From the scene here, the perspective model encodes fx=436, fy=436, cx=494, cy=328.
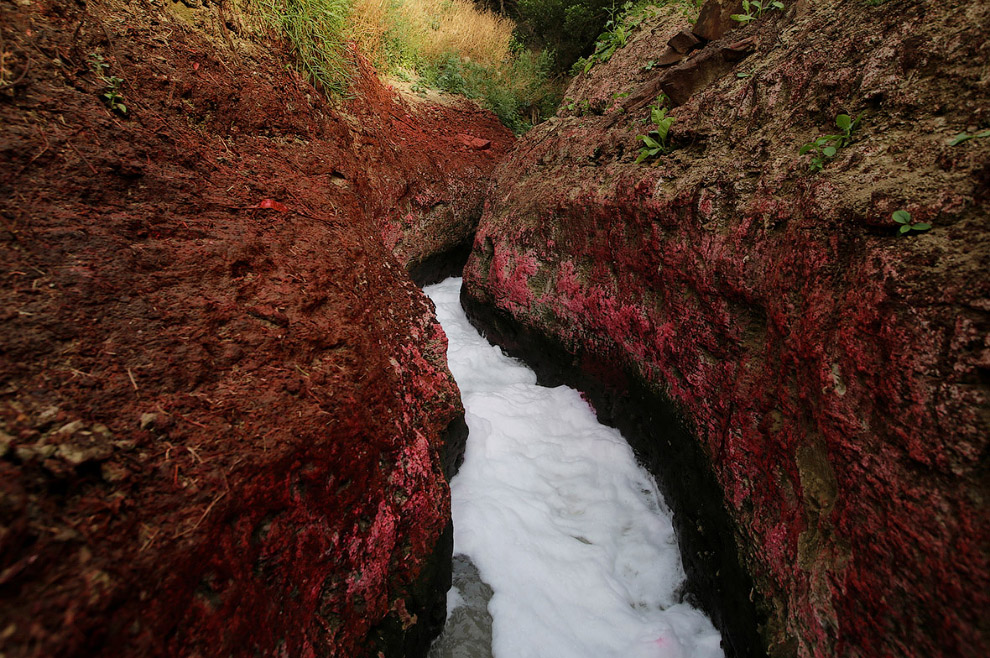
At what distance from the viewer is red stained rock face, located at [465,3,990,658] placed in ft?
3.58

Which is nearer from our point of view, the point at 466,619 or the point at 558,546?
the point at 466,619

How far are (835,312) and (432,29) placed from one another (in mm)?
7225

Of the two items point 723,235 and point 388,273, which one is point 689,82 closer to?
point 723,235

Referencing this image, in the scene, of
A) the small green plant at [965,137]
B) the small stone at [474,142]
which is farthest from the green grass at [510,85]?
the small green plant at [965,137]

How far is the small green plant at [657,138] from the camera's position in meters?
2.61

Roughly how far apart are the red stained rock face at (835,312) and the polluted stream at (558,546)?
2.06 ft

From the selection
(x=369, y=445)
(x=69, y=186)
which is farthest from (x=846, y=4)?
(x=69, y=186)

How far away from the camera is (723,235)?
6.67ft

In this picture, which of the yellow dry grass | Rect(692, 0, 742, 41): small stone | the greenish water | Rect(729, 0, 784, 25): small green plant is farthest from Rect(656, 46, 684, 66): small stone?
the greenish water

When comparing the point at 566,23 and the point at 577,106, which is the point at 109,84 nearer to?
the point at 577,106

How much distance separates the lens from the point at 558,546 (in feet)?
7.95

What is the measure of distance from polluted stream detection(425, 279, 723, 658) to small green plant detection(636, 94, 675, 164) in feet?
5.84

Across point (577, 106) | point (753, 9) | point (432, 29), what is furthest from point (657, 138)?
point (432, 29)

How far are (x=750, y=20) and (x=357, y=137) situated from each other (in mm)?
3233
